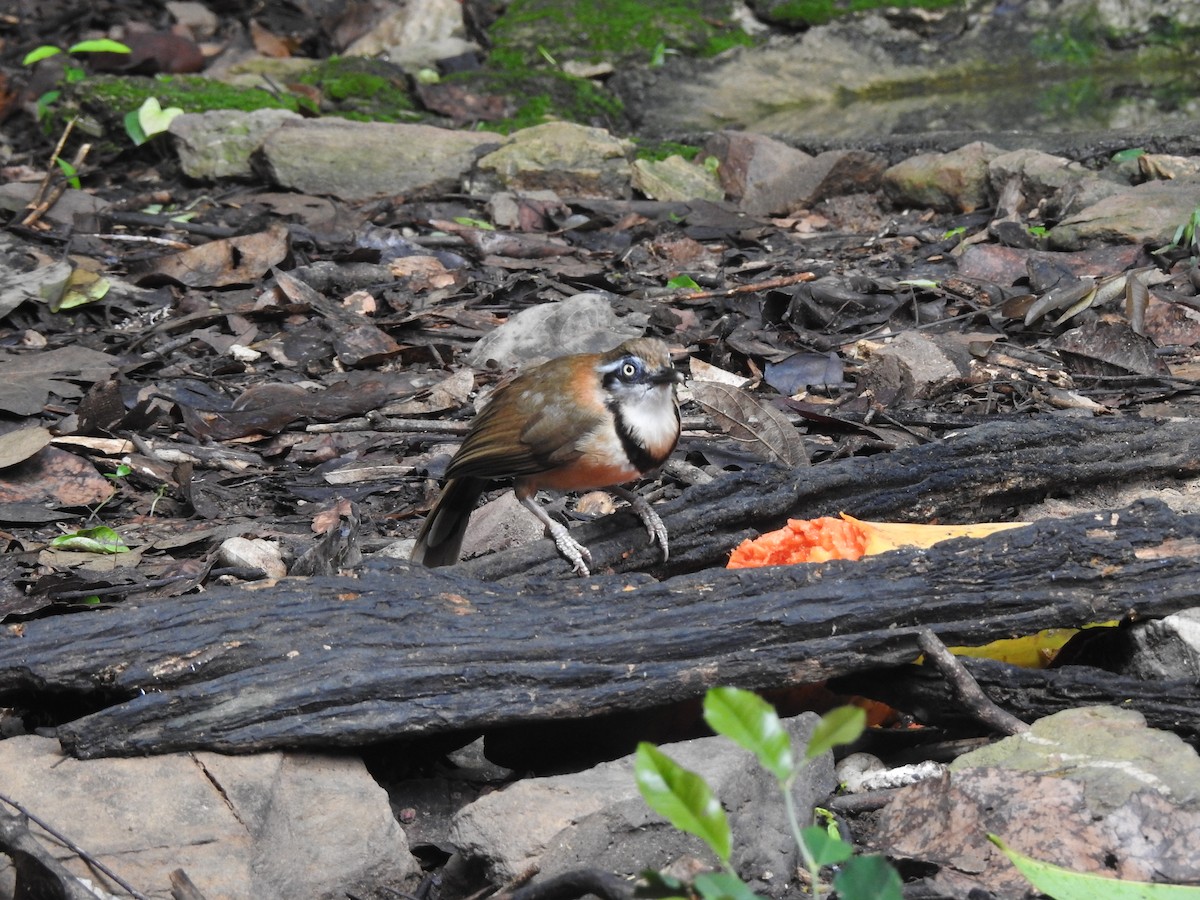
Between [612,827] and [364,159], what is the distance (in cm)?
713

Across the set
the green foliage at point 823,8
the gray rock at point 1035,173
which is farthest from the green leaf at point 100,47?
the gray rock at point 1035,173

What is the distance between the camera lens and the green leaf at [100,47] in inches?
427

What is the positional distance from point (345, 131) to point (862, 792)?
24.2 ft

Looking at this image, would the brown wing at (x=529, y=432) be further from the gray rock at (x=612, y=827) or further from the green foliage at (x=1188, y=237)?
the green foliage at (x=1188, y=237)

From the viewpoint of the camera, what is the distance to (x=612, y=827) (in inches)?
120

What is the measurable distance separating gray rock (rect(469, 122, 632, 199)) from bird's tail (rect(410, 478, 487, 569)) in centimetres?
492

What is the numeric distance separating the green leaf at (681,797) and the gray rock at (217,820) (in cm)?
126

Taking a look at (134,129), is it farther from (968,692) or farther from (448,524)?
(968,692)

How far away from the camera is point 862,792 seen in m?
3.40

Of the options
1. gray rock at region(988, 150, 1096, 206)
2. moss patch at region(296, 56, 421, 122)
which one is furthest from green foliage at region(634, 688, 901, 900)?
moss patch at region(296, 56, 421, 122)

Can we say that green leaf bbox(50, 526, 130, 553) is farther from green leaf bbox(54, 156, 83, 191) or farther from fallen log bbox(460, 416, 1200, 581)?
green leaf bbox(54, 156, 83, 191)

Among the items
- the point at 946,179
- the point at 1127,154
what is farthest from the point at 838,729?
the point at 1127,154

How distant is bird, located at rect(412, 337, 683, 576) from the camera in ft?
14.9

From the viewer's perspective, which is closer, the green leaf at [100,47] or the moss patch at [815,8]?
the green leaf at [100,47]
